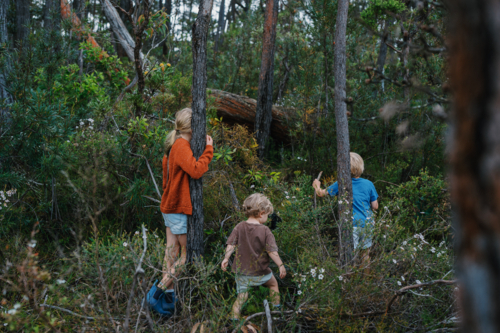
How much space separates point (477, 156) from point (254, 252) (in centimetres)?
276

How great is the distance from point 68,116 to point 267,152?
432cm

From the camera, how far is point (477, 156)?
2.33 ft

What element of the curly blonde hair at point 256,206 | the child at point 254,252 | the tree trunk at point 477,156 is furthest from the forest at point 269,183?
the curly blonde hair at point 256,206

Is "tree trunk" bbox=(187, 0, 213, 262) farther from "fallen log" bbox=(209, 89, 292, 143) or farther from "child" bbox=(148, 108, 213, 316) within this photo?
"fallen log" bbox=(209, 89, 292, 143)

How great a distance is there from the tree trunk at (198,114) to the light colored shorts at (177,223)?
8cm

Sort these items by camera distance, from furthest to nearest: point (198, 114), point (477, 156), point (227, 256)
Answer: point (198, 114) → point (227, 256) → point (477, 156)

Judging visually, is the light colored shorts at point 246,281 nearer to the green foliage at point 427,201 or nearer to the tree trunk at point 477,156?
the green foliage at point 427,201

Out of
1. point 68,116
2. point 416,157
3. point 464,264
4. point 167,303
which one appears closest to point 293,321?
point 167,303

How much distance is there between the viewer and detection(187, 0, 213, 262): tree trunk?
3.36 meters

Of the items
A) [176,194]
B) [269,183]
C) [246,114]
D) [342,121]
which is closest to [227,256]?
[176,194]

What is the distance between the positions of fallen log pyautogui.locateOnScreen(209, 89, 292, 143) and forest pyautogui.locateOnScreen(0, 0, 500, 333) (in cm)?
4

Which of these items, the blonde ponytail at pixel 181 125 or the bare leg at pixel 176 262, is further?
the blonde ponytail at pixel 181 125

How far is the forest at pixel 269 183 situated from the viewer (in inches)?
29.6

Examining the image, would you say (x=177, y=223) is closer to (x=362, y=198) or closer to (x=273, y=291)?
(x=273, y=291)
